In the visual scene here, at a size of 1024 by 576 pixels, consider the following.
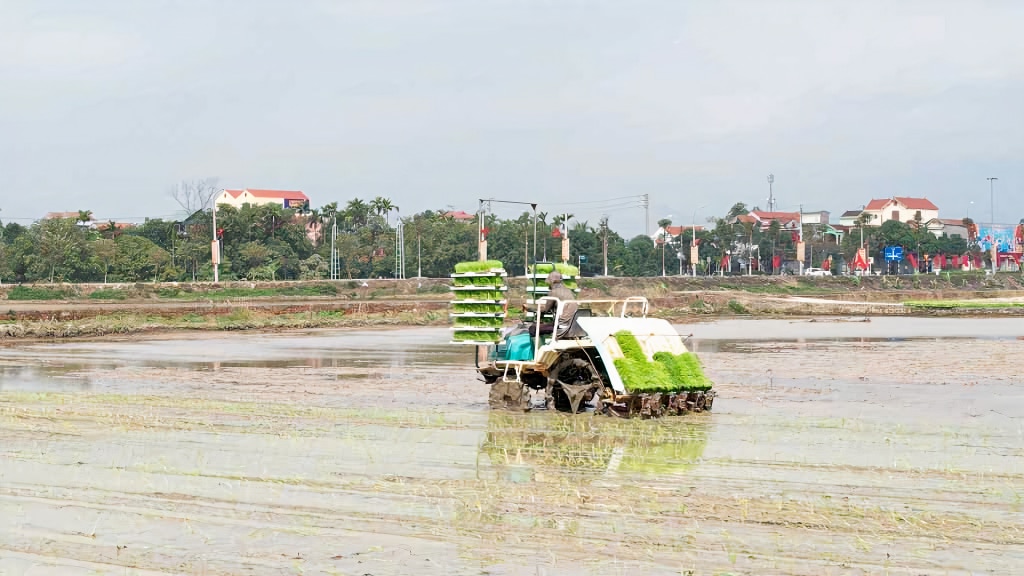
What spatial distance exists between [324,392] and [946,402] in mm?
9637

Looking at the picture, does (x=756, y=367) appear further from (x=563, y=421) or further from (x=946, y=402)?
(x=563, y=421)

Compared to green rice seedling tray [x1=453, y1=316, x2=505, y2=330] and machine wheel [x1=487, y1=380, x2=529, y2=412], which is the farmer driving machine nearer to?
machine wheel [x1=487, y1=380, x2=529, y2=412]

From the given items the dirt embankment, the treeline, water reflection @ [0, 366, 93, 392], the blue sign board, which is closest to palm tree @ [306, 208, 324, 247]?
the treeline

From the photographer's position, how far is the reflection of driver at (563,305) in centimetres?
1565

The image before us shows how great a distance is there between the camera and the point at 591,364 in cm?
1540

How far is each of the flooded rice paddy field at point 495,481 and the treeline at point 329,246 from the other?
6102cm

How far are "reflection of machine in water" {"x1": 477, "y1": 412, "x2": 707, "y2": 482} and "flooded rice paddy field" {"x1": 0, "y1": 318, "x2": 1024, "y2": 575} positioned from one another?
0.05m

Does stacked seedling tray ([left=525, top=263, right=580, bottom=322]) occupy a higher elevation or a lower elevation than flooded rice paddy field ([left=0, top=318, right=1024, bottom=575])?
higher

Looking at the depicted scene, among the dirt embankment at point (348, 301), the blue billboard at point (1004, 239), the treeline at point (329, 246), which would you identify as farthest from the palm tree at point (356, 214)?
the blue billboard at point (1004, 239)

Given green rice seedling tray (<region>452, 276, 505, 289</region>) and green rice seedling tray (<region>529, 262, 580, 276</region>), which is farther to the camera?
green rice seedling tray (<region>452, 276, 505, 289</region>)

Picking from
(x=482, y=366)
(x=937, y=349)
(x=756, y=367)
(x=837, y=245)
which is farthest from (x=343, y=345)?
(x=837, y=245)

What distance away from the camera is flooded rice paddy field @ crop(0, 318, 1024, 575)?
7.77 metres

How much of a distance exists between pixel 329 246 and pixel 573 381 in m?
95.6

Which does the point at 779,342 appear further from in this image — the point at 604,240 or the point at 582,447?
the point at 604,240
